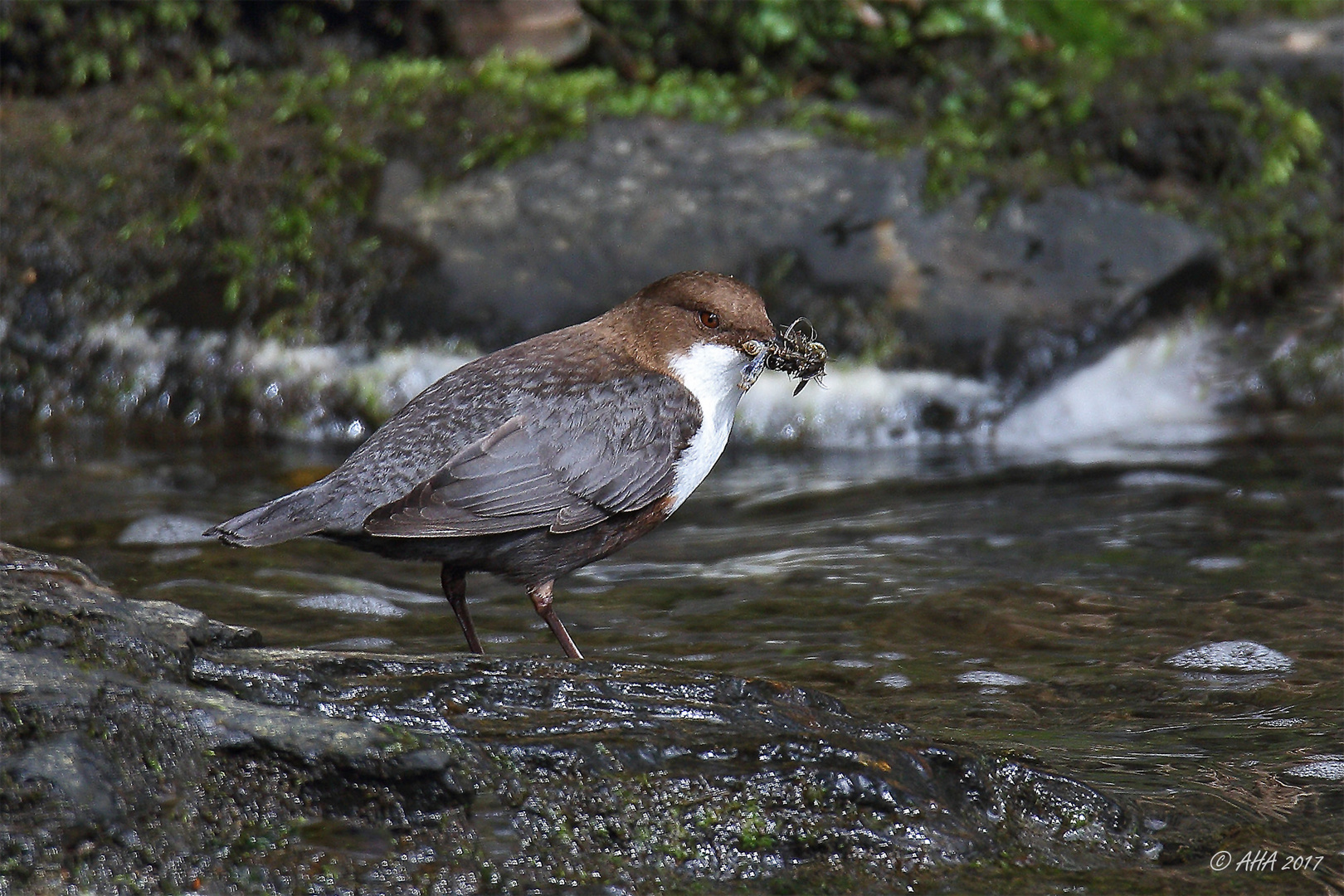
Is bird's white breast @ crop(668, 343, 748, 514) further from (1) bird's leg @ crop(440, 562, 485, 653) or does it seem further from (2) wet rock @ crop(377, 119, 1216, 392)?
(2) wet rock @ crop(377, 119, 1216, 392)

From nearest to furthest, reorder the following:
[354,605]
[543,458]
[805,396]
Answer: [543,458]
[354,605]
[805,396]

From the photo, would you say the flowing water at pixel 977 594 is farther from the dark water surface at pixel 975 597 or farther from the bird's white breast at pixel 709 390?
the bird's white breast at pixel 709 390

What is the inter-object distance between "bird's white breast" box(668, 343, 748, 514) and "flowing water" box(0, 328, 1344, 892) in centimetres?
49

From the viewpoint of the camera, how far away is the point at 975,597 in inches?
165

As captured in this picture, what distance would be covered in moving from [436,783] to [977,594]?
2374mm

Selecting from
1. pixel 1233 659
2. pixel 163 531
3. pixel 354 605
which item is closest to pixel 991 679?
pixel 1233 659

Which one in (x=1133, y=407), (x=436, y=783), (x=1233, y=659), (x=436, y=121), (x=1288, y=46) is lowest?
(x=1133, y=407)

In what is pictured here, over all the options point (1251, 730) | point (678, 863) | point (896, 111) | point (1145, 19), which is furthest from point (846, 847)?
point (1145, 19)

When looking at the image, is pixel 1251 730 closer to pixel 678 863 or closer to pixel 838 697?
pixel 838 697

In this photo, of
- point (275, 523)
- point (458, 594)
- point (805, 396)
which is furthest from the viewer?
point (805, 396)

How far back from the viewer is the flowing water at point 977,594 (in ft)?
9.20

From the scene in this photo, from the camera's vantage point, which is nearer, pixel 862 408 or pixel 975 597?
pixel 975 597

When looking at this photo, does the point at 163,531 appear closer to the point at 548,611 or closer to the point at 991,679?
the point at 548,611

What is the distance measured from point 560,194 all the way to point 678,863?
498 centimetres
